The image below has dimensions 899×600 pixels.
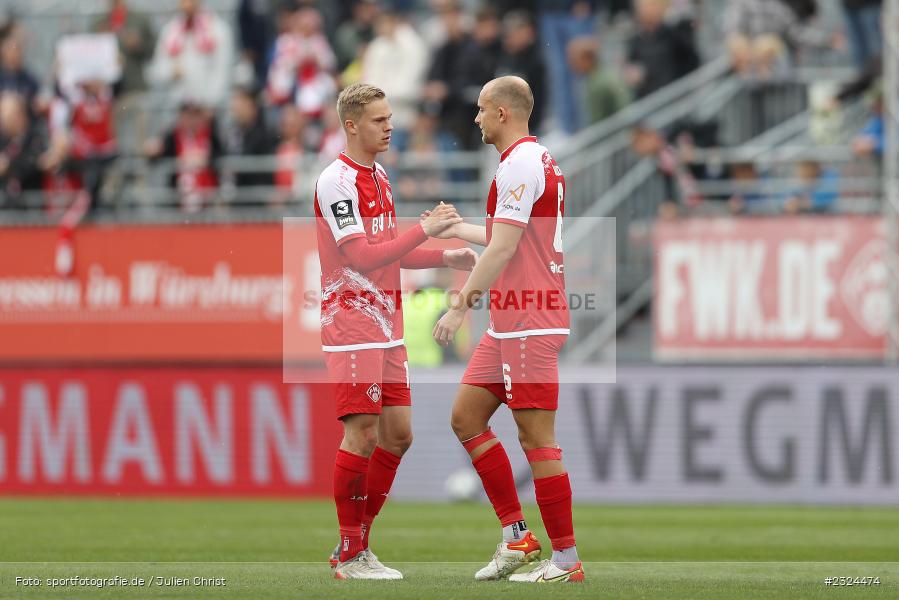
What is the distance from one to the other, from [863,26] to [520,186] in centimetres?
1000

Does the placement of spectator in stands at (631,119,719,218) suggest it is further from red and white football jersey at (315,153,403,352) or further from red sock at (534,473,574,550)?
red sock at (534,473,574,550)

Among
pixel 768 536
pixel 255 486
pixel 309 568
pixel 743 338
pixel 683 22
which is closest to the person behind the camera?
pixel 309 568

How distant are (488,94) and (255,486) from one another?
8.68 metres

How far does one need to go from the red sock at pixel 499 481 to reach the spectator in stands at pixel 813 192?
7436 mm

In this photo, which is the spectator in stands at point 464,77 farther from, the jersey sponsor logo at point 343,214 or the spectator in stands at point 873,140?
the jersey sponsor logo at point 343,214

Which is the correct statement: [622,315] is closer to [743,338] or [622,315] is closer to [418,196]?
[743,338]

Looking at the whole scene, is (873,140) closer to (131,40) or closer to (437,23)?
(437,23)

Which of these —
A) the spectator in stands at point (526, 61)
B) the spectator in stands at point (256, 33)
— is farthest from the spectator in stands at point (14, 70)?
the spectator in stands at point (526, 61)

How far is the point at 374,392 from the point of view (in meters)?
8.18

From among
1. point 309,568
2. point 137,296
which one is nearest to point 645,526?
point 309,568

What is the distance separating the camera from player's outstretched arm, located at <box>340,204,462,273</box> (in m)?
8.06

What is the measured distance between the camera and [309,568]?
355 inches

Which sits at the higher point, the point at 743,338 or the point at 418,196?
the point at 418,196

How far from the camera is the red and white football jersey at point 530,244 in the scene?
26.0 feet
